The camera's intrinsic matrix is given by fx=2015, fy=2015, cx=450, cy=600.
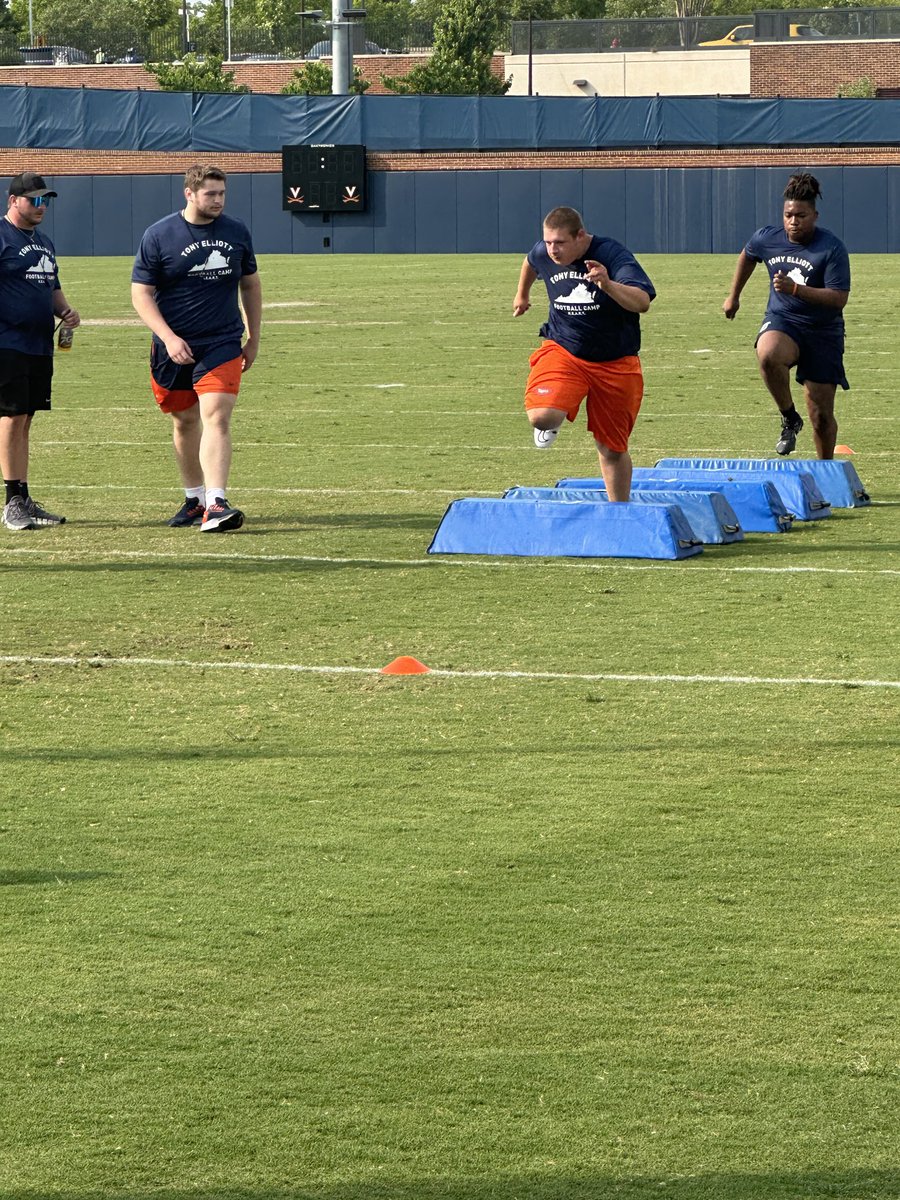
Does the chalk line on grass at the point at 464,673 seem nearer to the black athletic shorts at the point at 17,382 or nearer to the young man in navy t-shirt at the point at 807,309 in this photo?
the black athletic shorts at the point at 17,382

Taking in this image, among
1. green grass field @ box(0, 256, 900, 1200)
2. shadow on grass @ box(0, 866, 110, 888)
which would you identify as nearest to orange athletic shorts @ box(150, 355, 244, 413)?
green grass field @ box(0, 256, 900, 1200)

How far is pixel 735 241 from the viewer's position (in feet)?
153

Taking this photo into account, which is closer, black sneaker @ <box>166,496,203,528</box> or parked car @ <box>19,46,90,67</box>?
Answer: black sneaker @ <box>166,496,203,528</box>

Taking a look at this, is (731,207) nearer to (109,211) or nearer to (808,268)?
(109,211)

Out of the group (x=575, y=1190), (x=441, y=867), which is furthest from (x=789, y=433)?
(x=575, y=1190)

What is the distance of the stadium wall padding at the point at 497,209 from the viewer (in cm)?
4538

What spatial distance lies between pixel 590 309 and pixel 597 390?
1.44 feet

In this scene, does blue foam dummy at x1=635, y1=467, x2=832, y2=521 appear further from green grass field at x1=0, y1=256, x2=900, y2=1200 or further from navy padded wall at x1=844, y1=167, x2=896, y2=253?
navy padded wall at x1=844, y1=167, x2=896, y2=253

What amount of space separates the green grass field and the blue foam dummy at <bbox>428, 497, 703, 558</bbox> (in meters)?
0.17

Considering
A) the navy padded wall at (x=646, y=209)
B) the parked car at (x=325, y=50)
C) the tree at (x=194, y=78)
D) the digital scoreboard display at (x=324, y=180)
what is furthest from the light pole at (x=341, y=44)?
the parked car at (x=325, y=50)

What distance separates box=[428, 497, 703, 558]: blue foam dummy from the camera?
10.8 m

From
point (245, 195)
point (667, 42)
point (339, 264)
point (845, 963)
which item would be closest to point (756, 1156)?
point (845, 963)

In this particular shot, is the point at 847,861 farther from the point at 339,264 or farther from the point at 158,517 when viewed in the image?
the point at 339,264

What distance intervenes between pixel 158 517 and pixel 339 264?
32.9m
